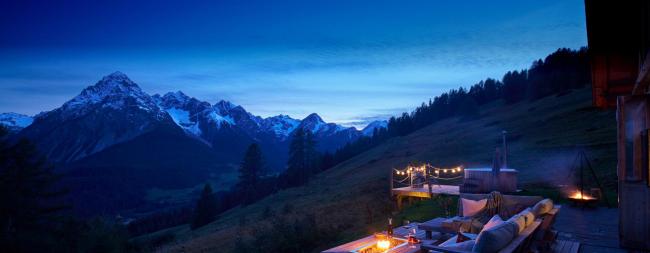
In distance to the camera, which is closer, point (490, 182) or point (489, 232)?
point (489, 232)

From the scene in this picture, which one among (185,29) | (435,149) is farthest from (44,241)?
Answer: (435,149)

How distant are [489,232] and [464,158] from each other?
36762 millimetres

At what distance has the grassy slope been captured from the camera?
70.8 feet

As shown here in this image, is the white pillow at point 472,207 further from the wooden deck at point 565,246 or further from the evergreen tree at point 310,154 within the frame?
the evergreen tree at point 310,154

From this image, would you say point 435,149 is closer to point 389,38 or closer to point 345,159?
point 389,38

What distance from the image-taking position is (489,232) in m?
4.47

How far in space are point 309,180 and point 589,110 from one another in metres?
36.2

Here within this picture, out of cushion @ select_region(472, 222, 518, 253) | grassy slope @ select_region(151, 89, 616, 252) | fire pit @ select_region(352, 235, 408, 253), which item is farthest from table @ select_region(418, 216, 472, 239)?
grassy slope @ select_region(151, 89, 616, 252)

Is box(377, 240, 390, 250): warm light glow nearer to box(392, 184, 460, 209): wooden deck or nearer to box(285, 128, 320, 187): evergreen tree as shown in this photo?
box(392, 184, 460, 209): wooden deck

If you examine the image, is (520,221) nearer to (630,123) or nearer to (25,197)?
(630,123)

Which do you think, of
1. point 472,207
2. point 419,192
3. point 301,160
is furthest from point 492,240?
point 301,160

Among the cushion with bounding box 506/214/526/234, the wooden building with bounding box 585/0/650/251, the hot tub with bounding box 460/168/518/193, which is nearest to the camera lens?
the wooden building with bounding box 585/0/650/251

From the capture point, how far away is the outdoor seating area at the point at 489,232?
15.2 feet

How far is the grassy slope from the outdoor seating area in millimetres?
5500
